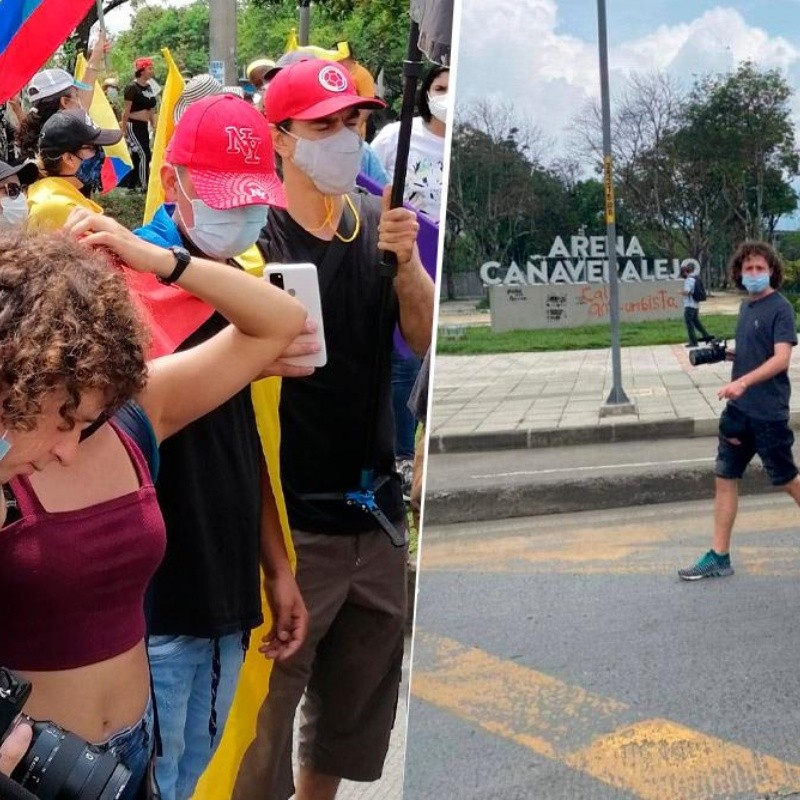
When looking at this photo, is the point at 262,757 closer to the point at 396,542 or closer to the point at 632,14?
the point at 396,542

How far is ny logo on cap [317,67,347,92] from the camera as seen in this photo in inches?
90.3

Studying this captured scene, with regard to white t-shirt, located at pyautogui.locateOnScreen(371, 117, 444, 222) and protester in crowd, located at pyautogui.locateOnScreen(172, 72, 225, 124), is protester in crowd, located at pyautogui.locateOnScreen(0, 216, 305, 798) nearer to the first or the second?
protester in crowd, located at pyautogui.locateOnScreen(172, 72, 225, 124)

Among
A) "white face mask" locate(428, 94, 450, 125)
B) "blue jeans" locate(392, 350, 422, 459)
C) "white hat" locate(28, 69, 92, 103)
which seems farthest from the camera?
"white hat" locate(28, 69, 92, 103)

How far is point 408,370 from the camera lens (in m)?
2.83

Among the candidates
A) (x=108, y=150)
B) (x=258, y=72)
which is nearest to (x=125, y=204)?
(x=258, y=72)

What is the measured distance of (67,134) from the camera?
11.2 ft

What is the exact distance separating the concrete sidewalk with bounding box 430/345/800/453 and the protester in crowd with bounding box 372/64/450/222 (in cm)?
92

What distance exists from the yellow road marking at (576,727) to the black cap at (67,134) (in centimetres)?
218

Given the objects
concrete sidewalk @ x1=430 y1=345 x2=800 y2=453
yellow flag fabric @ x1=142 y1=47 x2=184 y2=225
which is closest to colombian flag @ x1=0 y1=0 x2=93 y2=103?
yellow flag fabric @ x1=142 y1=47 x2=184 y2=225

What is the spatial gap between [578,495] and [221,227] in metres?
0.75

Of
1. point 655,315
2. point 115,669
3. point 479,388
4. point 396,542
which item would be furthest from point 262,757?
point 655,315

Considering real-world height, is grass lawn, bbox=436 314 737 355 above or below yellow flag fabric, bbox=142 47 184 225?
below

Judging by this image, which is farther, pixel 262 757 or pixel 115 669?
pixel 262 757

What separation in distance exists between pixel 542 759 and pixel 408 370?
1.27 metres
